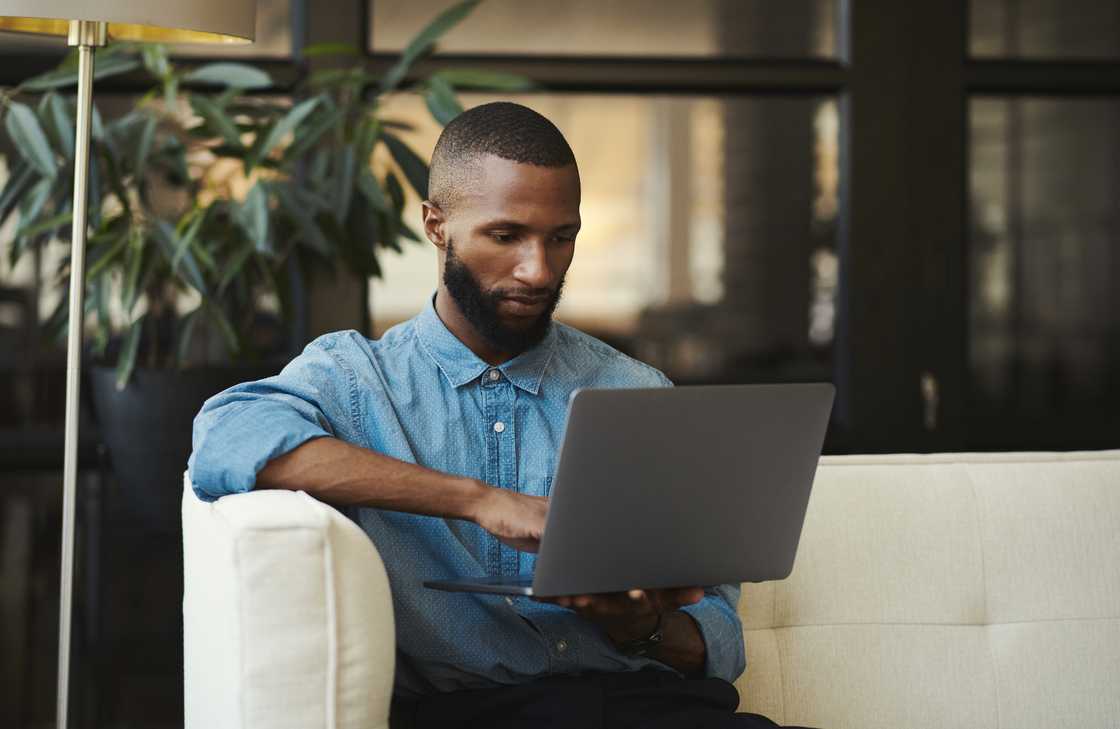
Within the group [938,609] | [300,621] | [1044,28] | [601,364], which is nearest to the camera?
[300,621]

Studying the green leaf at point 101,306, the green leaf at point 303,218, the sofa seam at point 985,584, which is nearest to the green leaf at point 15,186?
the green leaf at point 101,306

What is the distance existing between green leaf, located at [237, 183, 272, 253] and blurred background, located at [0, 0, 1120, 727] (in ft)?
1.51

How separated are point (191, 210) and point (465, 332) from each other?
107cm

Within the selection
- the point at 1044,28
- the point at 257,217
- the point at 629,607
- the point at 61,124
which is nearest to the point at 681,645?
the point at 629,607

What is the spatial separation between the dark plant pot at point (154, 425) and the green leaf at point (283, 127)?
38 cm

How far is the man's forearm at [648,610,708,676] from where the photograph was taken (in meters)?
1.66

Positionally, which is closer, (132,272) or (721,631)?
(721,631)

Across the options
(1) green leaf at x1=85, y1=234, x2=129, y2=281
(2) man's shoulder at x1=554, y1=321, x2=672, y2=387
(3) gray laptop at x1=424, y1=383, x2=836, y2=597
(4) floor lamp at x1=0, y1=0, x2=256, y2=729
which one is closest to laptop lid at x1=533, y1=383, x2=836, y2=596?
(3) gray laptop at x1=424, y1=383, x2=836, y2=597

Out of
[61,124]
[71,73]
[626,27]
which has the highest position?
[626,27]

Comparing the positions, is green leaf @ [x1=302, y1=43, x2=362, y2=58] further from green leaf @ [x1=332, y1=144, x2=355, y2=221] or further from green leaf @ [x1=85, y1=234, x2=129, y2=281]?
green leaf @ [x1=85, y1=234, x2=129, y2=281]

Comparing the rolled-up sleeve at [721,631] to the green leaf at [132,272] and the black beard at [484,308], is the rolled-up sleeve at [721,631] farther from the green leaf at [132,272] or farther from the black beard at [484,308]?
the green leaf at [132,272]

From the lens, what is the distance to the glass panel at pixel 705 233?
10.1ft

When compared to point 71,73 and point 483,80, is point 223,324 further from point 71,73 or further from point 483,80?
point 483,80

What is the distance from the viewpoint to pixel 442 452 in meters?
1.67
